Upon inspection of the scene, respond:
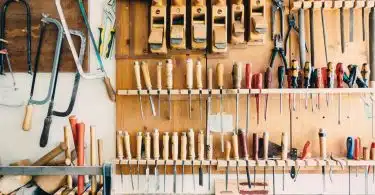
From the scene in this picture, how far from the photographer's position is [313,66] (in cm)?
304

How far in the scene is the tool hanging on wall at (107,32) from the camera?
3084mm

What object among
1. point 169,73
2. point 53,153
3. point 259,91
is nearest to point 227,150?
point 259,91

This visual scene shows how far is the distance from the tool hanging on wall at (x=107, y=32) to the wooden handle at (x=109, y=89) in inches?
7.5

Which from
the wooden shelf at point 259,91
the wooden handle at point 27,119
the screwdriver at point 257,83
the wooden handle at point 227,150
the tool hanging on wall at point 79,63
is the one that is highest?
the tool hanging on wall at point 79,63

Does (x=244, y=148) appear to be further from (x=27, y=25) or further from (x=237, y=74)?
(x=27, y=25)

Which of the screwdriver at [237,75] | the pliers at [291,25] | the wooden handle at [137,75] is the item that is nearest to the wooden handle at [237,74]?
the screwdriver at [237,75]

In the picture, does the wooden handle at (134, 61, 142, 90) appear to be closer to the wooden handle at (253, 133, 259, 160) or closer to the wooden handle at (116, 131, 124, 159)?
the wooden handle at (116, 131, 124, 159)

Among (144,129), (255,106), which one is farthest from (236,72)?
(144,129)

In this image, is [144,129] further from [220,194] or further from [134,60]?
[220,194]

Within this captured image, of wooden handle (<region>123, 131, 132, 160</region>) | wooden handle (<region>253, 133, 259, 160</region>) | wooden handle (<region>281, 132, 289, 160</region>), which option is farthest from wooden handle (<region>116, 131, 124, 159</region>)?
wooden handle (<region>281, 132, 289, 160</region>)

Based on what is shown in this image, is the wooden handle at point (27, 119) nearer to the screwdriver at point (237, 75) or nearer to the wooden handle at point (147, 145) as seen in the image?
the wooden handle at point (147, 145)

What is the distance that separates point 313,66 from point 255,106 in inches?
22.0

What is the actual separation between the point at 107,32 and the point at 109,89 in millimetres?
466

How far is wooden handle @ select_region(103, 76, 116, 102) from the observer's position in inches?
120
